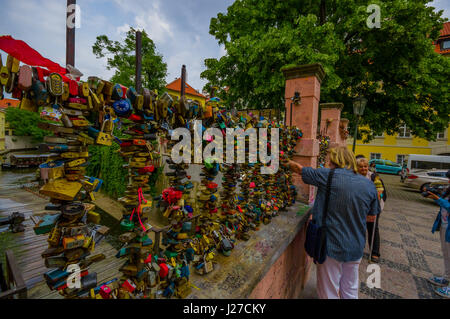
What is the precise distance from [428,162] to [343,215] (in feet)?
57.1

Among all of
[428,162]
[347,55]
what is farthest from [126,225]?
[428,162]

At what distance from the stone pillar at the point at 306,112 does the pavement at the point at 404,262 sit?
1.79 meters

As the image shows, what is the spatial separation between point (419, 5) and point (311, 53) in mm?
4280

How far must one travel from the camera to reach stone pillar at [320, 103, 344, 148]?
23.0 feet

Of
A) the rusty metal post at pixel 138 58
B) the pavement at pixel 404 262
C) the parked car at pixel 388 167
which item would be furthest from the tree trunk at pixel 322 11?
the parked car at pixel 388 167

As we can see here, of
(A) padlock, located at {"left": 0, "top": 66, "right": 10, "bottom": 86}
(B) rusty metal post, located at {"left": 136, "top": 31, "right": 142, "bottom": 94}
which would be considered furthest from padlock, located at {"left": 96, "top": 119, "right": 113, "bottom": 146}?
(B) rusty metal post, located at {"left": 136, "top": 31, "right": 142, "bottom": 94}

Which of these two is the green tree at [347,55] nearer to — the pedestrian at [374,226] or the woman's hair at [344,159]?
the pedestrian at [374,226]

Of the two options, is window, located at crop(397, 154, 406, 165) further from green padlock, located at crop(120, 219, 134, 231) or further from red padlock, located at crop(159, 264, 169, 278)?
green padlock, located at crop(120, 219, 134, 231)

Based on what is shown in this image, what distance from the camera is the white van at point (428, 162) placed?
41.8 feet

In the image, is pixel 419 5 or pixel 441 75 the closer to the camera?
pixel 419 5

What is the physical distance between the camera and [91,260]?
107 centimetres

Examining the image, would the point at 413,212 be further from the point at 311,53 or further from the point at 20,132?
the point at 20,132

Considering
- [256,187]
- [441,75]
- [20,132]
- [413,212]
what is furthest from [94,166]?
[20,132]
